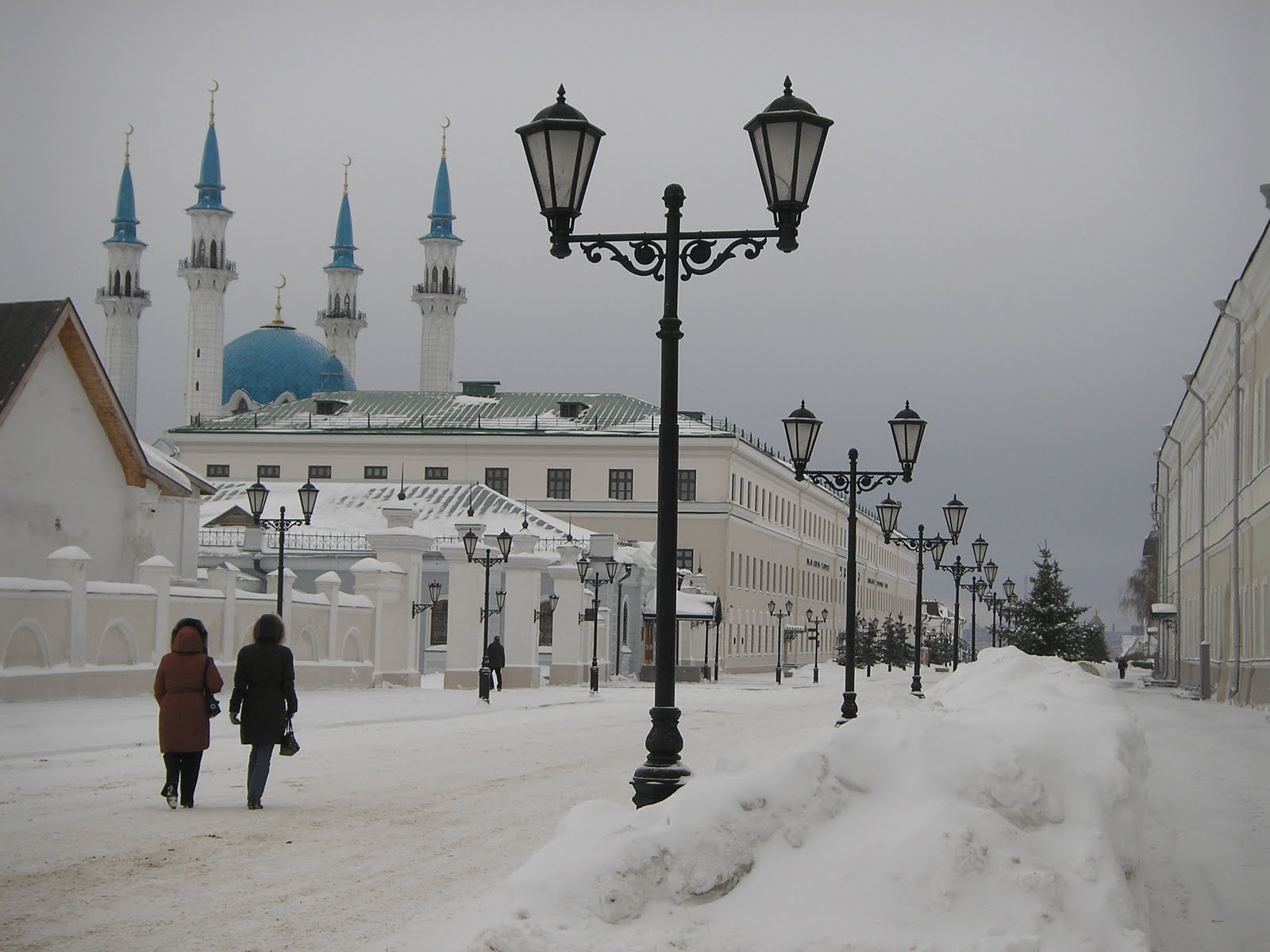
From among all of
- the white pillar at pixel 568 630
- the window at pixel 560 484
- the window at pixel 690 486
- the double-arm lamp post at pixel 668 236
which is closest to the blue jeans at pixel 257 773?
the double-arm lamp post at pixel 668 236

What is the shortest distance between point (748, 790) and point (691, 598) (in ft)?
168

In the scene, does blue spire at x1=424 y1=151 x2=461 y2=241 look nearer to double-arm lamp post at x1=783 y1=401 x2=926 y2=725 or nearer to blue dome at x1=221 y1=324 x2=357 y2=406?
blue dome at x1=221 y1=324 x2=357 y2=406

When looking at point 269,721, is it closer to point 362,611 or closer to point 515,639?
point 362,611

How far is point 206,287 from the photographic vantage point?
8494cm

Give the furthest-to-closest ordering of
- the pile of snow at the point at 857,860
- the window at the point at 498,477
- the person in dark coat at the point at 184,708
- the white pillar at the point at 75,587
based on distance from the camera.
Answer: the window at the point at 498,477 → the white pillar at the point at 75,587 → the person in dark coat at the point at 184,708 → the pile of snow at the point at 857,860

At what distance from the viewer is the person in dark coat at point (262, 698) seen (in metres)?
11.9

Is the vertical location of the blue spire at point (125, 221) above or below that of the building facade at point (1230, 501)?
above

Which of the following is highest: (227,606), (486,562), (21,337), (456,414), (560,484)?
(456,414)

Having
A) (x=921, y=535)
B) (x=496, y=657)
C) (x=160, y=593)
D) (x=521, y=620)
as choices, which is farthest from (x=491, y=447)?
(x=160, y=593)

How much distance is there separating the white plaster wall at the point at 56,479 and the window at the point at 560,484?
45.0m

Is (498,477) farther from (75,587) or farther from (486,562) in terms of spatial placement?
(75,587)

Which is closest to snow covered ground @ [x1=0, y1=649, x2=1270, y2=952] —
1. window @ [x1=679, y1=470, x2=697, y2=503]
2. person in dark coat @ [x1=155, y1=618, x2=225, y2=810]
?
person in dark coat @ [x1=155, y1=618, x2=225, y2=810]

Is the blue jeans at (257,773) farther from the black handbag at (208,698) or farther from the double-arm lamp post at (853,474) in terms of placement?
the double-arm lamp post at (853,474)

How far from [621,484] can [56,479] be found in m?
48.0
